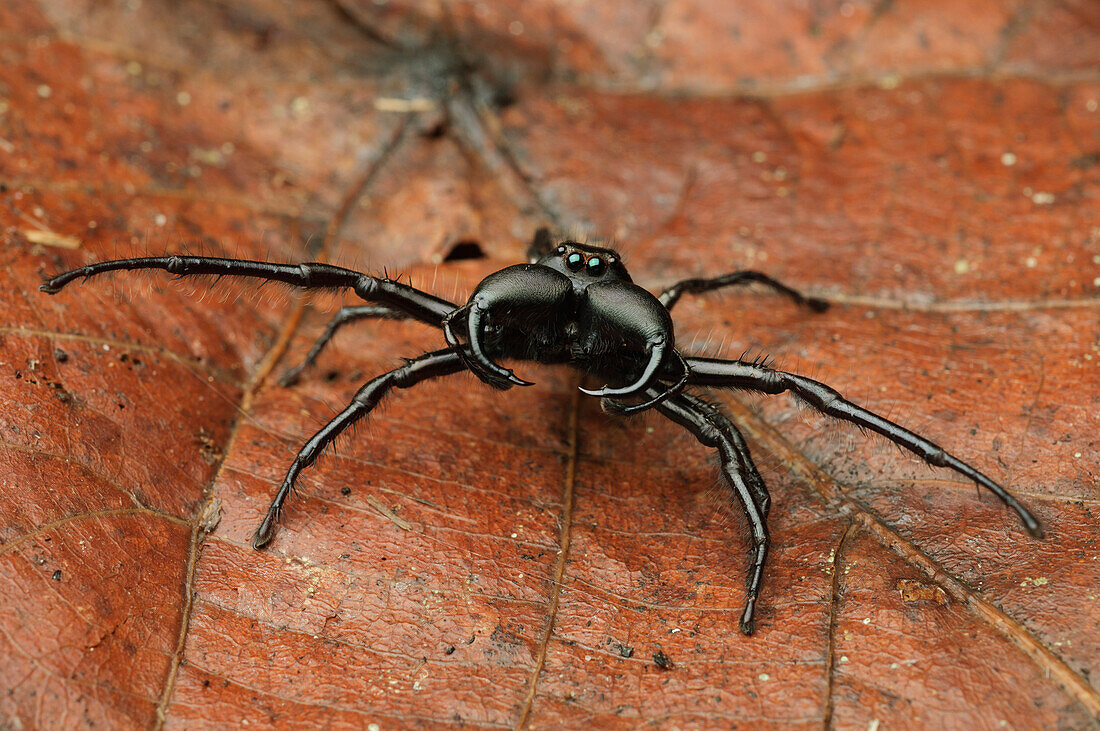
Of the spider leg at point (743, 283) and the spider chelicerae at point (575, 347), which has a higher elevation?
the spider leg at point (743, 283)

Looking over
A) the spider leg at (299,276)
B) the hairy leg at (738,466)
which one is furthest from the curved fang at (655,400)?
the spider leg at (299,276)

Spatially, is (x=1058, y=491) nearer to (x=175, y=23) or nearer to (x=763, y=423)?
(x=763, y=423)

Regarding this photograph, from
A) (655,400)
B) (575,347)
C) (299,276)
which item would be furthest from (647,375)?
(299,276)

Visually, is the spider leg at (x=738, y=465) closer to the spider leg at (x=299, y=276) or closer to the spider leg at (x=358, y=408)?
the spider leg at (x=358, y=408)

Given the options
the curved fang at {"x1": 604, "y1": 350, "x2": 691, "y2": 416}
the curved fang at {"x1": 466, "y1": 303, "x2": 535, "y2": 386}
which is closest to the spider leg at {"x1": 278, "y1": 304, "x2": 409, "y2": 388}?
the curved fang at {"x1": 466, "y1": 303, "x2": 535, "y2": 386}

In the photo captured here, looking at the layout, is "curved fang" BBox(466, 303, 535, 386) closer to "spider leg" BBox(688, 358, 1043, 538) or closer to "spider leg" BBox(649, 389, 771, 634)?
"spider leg" BBox(649, 389, 771, 634)
